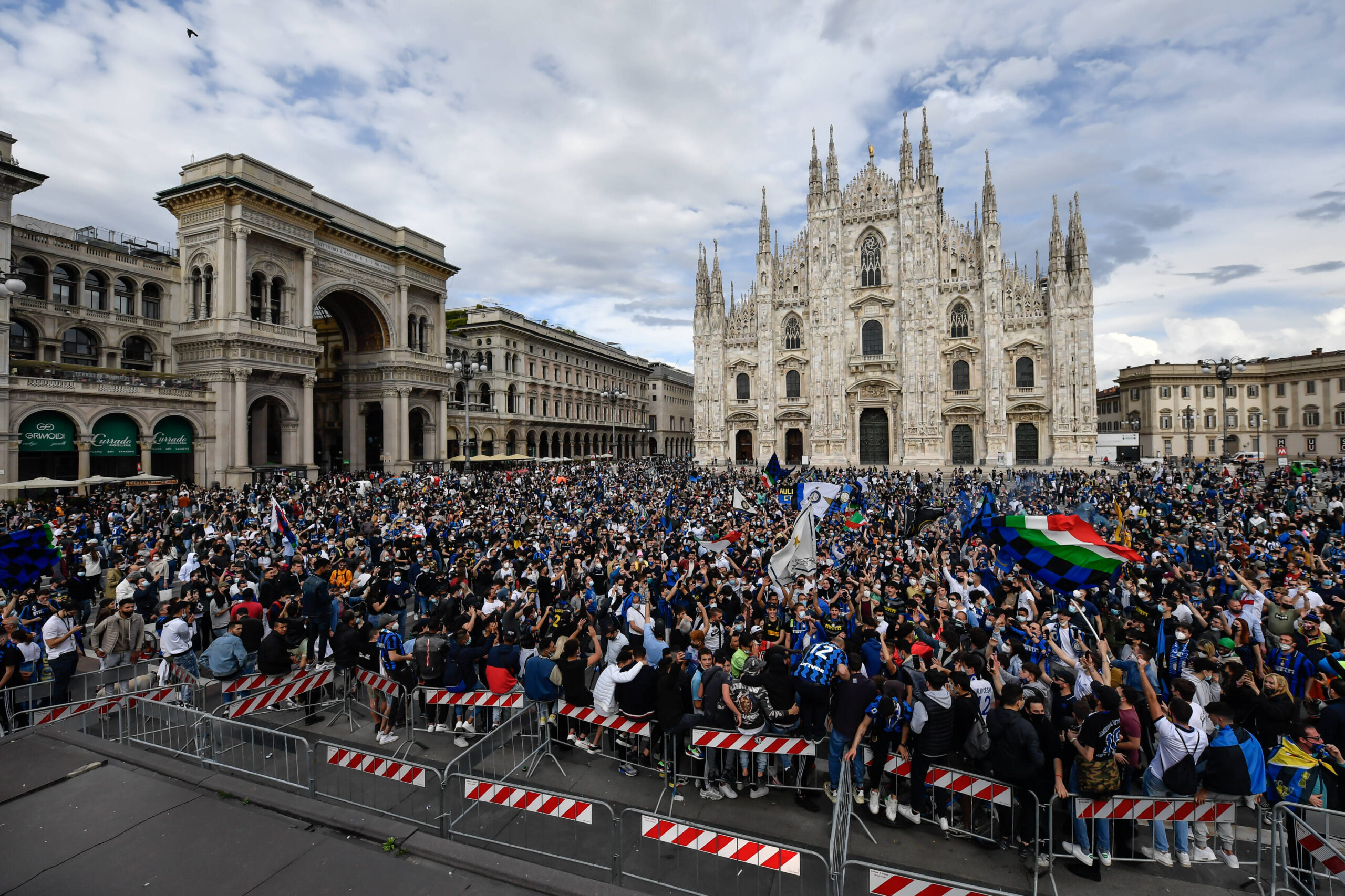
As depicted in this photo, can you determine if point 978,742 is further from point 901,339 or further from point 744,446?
point 744,446

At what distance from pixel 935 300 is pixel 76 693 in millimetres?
50057

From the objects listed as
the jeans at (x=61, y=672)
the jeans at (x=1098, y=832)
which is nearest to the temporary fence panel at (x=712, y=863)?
→ the jeans at (x=1098, y=832)

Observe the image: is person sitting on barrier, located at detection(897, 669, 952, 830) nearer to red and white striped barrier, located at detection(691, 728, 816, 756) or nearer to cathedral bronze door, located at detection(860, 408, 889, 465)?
red and white striped barrier, located at detection(691, 728, 816, 756)

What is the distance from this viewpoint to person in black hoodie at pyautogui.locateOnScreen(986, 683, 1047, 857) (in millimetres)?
4941

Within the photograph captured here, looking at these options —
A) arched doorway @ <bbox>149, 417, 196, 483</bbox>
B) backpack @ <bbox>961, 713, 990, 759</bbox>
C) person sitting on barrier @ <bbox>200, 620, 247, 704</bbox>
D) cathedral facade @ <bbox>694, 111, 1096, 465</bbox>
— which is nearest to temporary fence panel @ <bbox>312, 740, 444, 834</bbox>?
person sitting on barrier @ <bbox>200, 620, 247, 704</bbox>

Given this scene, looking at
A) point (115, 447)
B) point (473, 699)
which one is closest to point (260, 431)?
point (115, 447)

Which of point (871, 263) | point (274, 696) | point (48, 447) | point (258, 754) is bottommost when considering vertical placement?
point (258, 754)

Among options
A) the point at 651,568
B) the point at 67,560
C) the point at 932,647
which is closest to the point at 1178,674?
the point at 932,647

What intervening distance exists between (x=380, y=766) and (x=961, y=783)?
17.9ft

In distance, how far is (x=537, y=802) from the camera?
520 cm

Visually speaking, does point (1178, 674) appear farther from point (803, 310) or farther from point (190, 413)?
point (803, 310)

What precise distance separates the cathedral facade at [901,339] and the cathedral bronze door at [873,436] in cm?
10

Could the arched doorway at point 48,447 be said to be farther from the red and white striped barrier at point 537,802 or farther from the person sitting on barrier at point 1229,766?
the person sitting on barrier at point 1229,766

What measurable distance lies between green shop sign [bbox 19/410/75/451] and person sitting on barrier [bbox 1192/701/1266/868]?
38626 millimetres
